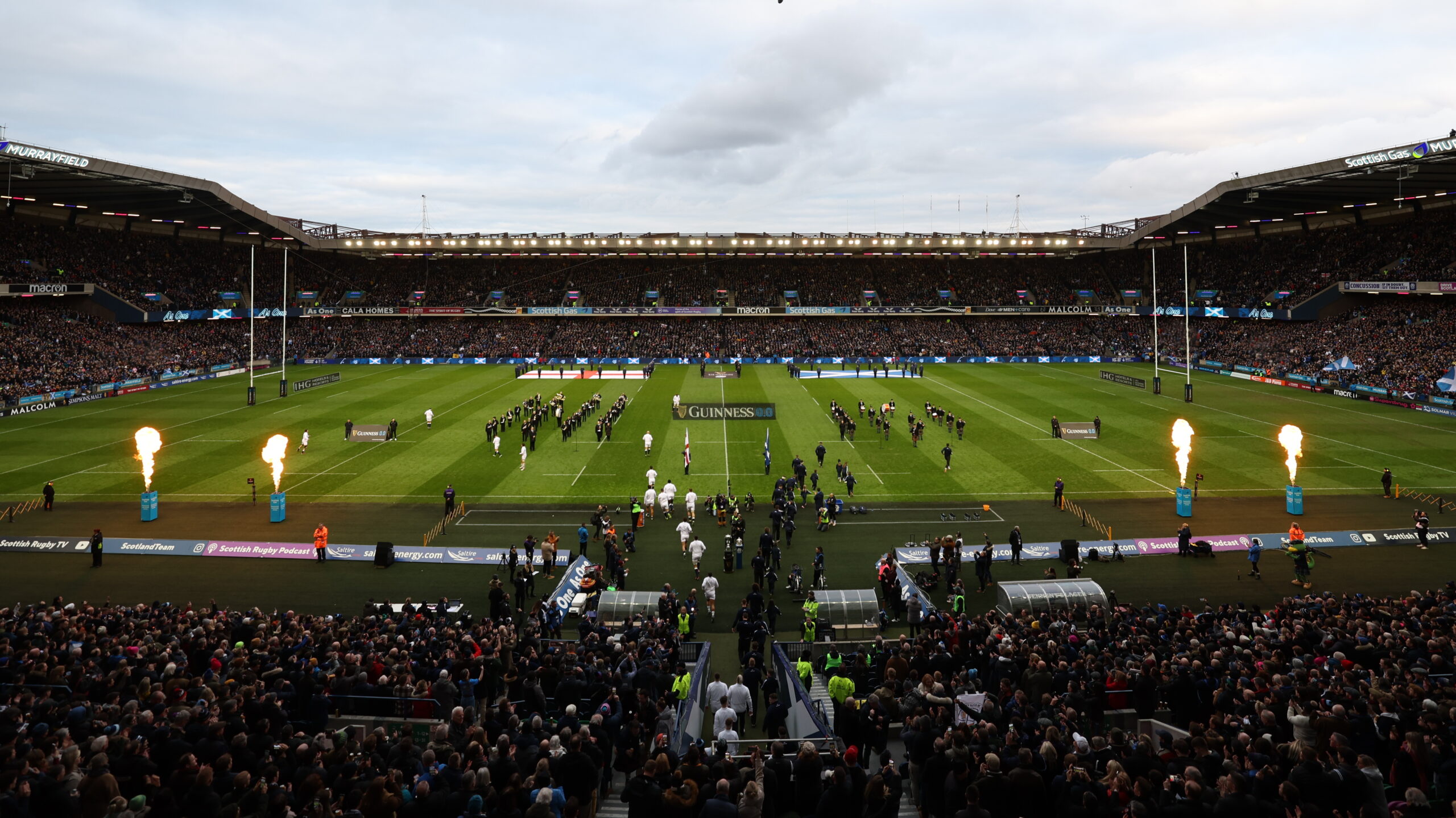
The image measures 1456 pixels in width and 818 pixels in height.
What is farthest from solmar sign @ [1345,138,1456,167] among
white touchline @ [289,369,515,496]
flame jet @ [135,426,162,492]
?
flame jet @ [135,426,162,492]

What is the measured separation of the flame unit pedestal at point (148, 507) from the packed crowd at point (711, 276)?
5946cm

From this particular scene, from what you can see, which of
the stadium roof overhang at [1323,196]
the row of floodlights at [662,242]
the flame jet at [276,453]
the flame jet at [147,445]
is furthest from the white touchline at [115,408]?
the stadium roof overhang at [1323,196]

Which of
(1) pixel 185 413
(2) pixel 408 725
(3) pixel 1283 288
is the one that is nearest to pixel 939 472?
(2) pixel 408 725

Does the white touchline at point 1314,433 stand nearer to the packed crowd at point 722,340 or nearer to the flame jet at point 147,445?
the packed crowd at point 722,340

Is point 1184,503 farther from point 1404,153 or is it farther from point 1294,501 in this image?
point 1404,153

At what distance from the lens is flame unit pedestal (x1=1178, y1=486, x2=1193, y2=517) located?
26781 mm

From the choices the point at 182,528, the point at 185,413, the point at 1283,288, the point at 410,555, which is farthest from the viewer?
the point at 1283,288

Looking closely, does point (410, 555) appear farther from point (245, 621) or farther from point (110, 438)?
point (110, 438)

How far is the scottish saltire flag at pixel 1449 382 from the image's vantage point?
47281mm

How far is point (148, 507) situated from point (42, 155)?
3543 centimetres

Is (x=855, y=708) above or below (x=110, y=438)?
below

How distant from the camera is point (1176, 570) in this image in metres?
21.9

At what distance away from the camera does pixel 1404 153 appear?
48156mm

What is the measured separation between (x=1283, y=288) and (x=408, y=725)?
291 ft
